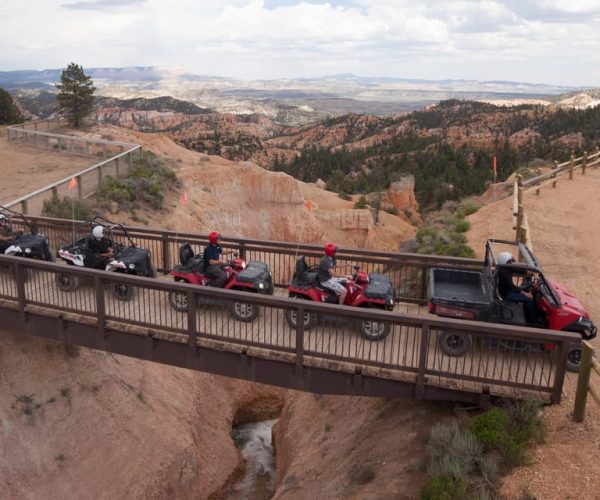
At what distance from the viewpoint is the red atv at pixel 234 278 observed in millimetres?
10188

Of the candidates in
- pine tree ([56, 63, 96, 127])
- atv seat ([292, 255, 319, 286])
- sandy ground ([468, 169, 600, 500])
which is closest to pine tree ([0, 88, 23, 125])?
pine tree ([56, 63, 96, 127])

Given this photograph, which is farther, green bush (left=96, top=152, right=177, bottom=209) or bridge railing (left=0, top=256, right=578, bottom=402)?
green bush (left=96, top=152, right=177, bottom=209)

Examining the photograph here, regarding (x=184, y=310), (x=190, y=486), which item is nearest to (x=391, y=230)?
(x=190, y=486)

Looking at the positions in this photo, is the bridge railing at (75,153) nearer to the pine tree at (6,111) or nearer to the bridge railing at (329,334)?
the pine tree at (6,111)

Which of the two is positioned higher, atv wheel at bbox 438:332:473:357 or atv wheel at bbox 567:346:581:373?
atv wheel at bbox 438:332:473:357

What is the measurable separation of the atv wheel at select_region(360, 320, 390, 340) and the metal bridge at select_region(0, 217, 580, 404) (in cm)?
14

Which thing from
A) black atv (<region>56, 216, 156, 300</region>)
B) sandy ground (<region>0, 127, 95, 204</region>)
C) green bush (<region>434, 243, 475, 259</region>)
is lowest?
green bush (<region>434, 243, 475, 259</region>)

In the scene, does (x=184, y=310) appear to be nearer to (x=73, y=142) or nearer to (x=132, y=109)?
(x=73, y=142)

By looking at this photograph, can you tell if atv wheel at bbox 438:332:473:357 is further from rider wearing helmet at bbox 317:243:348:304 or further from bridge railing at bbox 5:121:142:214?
bridge railing at bbox 5:121:142:214

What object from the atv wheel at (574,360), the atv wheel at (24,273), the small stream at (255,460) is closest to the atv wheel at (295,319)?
the atv wheel at (574,360)

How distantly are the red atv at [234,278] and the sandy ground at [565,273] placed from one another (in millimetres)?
4979

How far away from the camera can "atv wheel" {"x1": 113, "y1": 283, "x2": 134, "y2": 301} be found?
35.9ft

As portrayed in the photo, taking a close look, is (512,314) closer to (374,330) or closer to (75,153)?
(374,330)

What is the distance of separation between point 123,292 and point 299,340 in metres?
4.04
